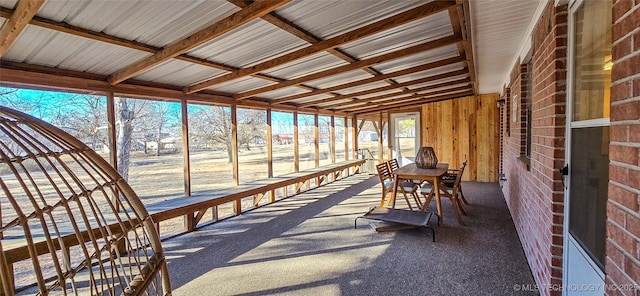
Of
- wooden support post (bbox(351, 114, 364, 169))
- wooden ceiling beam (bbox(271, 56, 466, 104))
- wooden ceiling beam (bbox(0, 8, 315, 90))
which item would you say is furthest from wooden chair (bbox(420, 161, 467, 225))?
wooden support post (bbox(351, 114, 364, 169))

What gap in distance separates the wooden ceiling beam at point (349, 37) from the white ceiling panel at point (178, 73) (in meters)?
0.19

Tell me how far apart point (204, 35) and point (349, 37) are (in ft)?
4.26

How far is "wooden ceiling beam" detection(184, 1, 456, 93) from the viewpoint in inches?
91.3

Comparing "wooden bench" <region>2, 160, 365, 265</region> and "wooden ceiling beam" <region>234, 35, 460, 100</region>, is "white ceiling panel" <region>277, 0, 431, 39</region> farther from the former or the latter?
"wooden bench" <region>2, 160, 365, 265</region>

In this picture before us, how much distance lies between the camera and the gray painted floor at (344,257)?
7.72 feet

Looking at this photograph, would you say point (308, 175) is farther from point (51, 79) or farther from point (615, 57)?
point (615, 57)

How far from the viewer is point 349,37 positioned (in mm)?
2711

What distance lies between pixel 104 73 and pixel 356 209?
3.89m

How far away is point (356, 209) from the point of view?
4.72 metres

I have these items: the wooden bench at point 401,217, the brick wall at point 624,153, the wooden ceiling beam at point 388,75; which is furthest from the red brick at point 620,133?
the wooden ceiling beam at point 388,75

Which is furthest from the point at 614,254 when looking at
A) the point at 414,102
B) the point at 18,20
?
the point at 414,102

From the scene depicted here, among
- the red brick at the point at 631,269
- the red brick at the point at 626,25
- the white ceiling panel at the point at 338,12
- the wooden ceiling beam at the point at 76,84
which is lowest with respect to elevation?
the red brick at the point at 631,269

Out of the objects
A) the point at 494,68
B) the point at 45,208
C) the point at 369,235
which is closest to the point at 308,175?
the point at 369,235

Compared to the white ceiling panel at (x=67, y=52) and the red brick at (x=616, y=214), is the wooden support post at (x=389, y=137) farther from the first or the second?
the red brick at (x=616, y=214)
